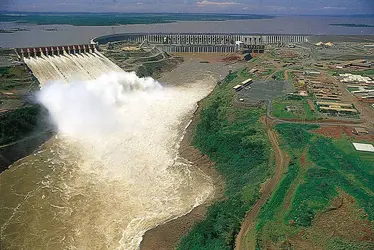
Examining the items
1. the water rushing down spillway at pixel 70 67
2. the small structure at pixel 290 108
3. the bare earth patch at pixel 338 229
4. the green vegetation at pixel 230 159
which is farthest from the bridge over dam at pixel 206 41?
the bare earth patch at pixel 338 229

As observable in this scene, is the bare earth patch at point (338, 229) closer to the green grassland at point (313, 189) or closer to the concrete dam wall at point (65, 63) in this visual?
the green grassland at point (313, 189)

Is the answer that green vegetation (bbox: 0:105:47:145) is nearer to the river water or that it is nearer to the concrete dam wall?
the river water

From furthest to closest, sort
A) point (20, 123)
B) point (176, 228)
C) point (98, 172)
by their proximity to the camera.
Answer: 1. point (20, 123)
2. point (98, 172)
3. point (176, 228)

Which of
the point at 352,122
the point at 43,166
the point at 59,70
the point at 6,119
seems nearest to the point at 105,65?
the point at 59,70

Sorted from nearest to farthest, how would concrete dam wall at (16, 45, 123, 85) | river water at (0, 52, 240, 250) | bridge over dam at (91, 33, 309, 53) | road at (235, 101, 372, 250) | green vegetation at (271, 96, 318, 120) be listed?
road at (235, 101, 372, 250) → river water at (0, 52, 240, 250) → green vegetation at (271, 96, 318, 120) → concrete dam wall at (16, 45, 123, 85) → bridge over dam at (91, 33, 309, 53)

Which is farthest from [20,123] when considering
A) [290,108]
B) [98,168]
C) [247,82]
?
[247,82]

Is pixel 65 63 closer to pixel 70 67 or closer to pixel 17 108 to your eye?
pixel 70 67

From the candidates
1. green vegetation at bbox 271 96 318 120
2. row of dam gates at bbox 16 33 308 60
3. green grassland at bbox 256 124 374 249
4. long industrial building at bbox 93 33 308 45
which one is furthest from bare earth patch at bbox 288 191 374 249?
long industrial building at bbox 93 33 308 45
